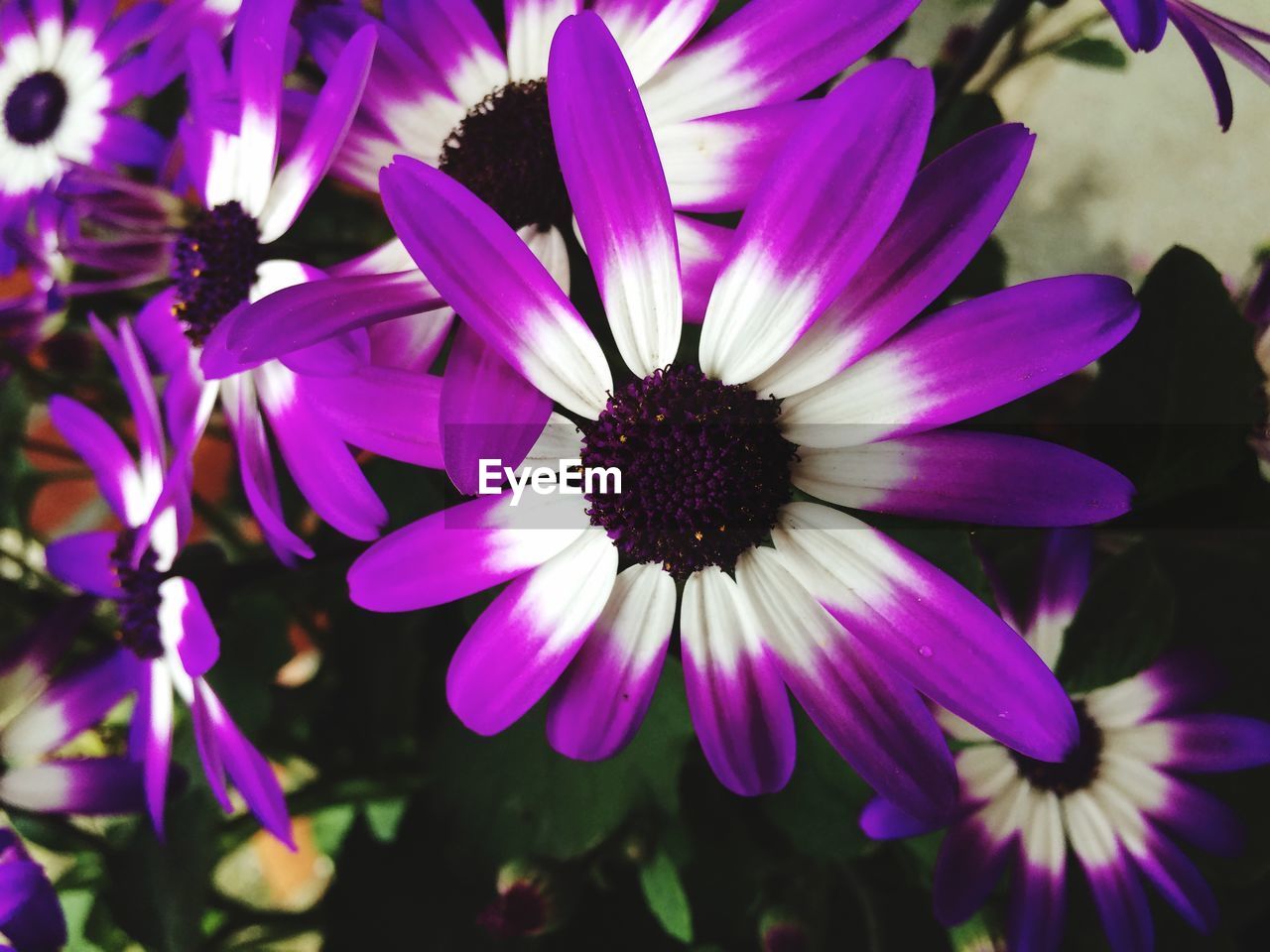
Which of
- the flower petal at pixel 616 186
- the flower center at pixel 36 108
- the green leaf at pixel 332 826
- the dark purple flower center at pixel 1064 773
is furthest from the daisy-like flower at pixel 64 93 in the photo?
the dark purple flower center at pixel 1064 773

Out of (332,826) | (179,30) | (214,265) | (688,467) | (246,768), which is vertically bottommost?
(332,826)

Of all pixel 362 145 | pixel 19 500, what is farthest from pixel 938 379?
pixel 19 500

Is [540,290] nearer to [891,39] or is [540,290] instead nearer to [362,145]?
[362,145]

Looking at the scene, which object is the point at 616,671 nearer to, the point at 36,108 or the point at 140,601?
the point at 140,601

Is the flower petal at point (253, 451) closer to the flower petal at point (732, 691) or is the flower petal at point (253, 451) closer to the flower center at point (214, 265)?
the flower center at point (214, 265)

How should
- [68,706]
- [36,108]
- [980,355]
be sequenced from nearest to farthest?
[980,355], [68,706], [36,108]

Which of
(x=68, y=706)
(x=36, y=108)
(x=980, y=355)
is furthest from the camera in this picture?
(x=36, y=108)

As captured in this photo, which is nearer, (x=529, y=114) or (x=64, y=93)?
(x=529, y=114)

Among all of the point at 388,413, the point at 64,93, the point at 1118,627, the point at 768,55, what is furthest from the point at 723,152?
the point at 64,93
